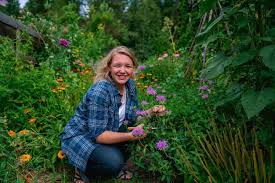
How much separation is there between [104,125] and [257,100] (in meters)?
1.15

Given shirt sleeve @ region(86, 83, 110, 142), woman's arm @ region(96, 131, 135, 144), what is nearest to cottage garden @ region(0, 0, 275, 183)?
woman's arm @ region(96, 131, 135, 144)

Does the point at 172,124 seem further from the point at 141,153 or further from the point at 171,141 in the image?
the point at 141,153

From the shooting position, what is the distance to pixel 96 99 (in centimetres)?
262

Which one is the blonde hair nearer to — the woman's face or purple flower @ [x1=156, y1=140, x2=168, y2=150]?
the woman's face

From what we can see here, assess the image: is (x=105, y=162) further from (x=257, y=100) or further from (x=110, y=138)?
(x=257, y=100)

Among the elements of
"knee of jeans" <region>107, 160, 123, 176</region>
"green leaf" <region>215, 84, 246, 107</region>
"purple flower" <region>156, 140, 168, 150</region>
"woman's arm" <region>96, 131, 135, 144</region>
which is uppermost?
"green leaf" <region>215, 84, 246, 107</region>

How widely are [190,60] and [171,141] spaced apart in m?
1.41

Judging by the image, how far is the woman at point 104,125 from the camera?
2615mm

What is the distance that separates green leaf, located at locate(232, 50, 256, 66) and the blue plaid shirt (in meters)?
1.04

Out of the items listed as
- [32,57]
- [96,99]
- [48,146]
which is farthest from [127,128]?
[32,57]

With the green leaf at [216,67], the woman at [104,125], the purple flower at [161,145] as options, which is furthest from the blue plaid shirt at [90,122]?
the green leaf at [216,67]

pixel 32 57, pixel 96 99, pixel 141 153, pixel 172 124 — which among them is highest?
pixel 32 57

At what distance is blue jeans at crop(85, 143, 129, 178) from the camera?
2.63 metres

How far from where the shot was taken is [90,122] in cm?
262
